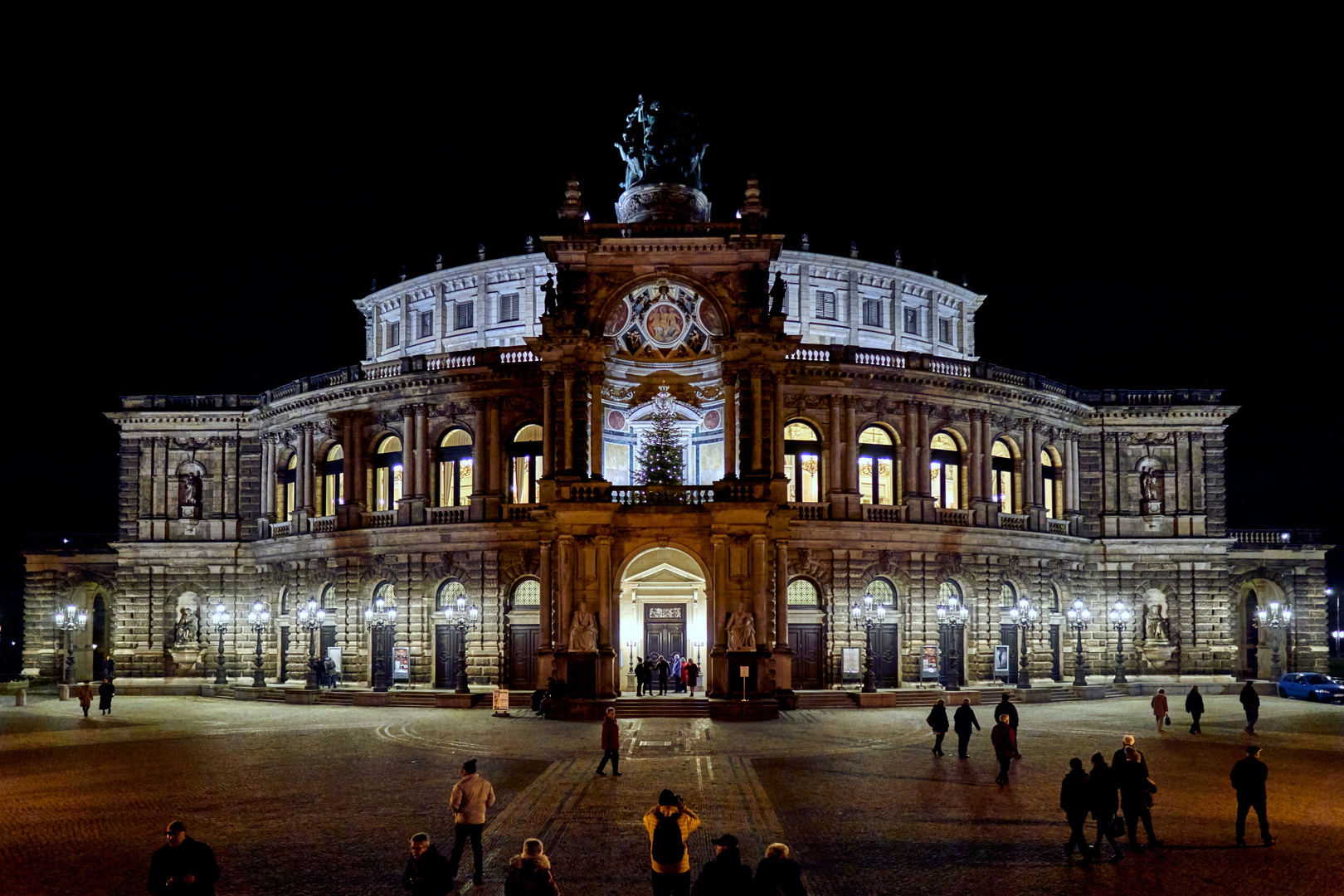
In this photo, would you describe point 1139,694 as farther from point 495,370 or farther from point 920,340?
point 495,370

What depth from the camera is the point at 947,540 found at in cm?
5666

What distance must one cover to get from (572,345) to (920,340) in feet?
78.5

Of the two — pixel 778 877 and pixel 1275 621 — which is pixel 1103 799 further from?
pixel 1275 621

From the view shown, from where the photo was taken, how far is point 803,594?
54594mm

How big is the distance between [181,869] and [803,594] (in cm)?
4292

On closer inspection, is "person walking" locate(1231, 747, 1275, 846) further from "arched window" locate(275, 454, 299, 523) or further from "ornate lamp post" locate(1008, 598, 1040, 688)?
"arched window" locate(275, 454, 299, 523)

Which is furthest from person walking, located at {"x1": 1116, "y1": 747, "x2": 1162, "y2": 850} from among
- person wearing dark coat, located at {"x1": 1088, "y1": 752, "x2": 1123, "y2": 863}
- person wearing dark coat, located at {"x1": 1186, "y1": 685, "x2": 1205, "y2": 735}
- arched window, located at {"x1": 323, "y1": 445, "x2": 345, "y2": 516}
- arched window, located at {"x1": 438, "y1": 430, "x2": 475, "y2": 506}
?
arched window, located at {"x1": 323, "y1": 445, "x2": 345, "y2": 516}

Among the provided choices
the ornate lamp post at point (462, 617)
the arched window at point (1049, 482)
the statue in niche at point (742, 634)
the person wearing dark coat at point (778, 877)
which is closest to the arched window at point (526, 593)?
the ornate lamp post at point (462, 617)

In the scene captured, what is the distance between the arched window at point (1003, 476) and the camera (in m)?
60.0

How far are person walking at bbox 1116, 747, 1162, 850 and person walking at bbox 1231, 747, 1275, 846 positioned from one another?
132cm

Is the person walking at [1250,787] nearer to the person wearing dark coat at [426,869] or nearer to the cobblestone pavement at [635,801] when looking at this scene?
the cobblestone pavement at [635,801]

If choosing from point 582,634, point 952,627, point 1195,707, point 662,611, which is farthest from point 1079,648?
point 582,634

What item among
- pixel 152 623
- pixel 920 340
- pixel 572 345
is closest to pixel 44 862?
pixel 572 345

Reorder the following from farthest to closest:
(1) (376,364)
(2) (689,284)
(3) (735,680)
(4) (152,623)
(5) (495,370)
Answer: (4) (152,623) → (1) (376,364) → (5) (495,370) → (2) (689,284) → (3) (735,680)
